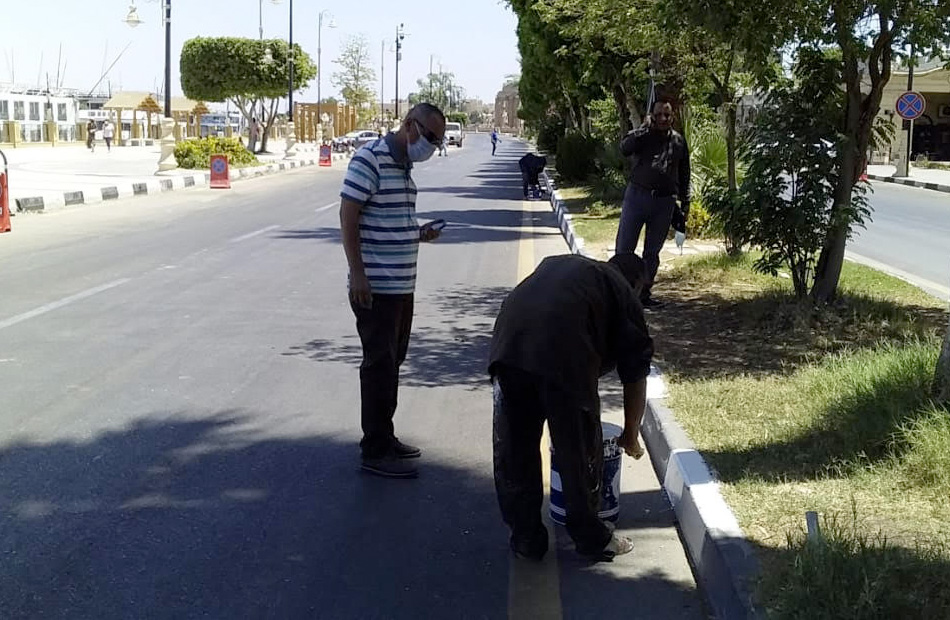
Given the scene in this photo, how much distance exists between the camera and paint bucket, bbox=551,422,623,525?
179 inches

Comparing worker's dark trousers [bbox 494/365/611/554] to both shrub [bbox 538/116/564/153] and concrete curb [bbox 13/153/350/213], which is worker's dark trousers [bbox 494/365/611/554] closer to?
concrete curb [bbox 13/153/350/213]

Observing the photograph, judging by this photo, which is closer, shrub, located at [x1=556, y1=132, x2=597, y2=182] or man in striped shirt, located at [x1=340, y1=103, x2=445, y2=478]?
man in striped shirt, located at [x1=340, y1=103, x2=445, y2=478]

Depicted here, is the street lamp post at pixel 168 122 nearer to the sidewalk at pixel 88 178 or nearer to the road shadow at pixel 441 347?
the sidewalk at pixel 88 178

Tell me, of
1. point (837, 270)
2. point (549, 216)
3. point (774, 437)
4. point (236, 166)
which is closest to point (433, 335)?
point (837, 270)

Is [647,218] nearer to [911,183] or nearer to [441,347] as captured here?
[441,347]

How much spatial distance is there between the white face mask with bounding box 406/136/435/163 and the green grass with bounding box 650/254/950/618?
6.61 feet

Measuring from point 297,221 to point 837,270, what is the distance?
1183 cm

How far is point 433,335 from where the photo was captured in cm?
905

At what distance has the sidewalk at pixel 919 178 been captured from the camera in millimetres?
32219

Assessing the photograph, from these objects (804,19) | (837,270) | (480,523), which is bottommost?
(480,523)

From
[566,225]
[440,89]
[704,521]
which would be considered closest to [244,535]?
[704,521]

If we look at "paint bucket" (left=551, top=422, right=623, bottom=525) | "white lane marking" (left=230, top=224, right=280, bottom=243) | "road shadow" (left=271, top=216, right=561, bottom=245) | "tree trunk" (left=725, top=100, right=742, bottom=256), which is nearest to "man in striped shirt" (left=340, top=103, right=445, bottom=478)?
"paint bucket" (left=551, top=422, right=623, bottom=525)

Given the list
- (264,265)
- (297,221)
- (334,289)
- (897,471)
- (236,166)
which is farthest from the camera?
(236,166)

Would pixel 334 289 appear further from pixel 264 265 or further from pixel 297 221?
pixel 297 221
